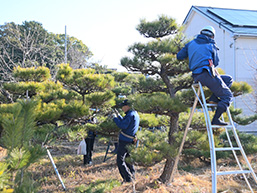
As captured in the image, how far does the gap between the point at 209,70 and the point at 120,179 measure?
2.77m

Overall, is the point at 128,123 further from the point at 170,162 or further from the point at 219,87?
the point at 219,87

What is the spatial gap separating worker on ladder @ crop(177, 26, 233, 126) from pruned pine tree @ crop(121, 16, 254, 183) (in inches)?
23.0

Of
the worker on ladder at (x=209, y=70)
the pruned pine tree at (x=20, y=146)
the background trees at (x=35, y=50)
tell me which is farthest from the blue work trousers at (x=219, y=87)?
the background trees at (x=35, y=50)

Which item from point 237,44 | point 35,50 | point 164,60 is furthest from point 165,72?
point 35,50

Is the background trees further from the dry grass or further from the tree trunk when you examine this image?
the tree trunk

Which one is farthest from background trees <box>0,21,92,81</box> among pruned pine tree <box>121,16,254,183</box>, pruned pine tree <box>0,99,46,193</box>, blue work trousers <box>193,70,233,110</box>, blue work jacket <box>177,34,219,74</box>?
pruned pine tree <box>0,99,46,193</box>

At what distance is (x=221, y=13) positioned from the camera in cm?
1191

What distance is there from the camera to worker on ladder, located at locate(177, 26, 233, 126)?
2.92 meters

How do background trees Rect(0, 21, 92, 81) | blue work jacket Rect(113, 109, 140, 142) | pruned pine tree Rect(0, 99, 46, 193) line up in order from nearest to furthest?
1. pruned pine tree Rect(0, 99, 46, 193)
2. blue work jacket Rect(113, 109, 140, 142)
3. background trees Rect(0, 21, 92, 81)

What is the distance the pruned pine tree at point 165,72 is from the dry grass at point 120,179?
0.30 metres

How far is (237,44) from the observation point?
955 centimetres

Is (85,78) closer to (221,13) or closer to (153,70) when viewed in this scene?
(153,70)

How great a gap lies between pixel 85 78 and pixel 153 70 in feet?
4.25

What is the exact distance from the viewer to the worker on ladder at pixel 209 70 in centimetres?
292
